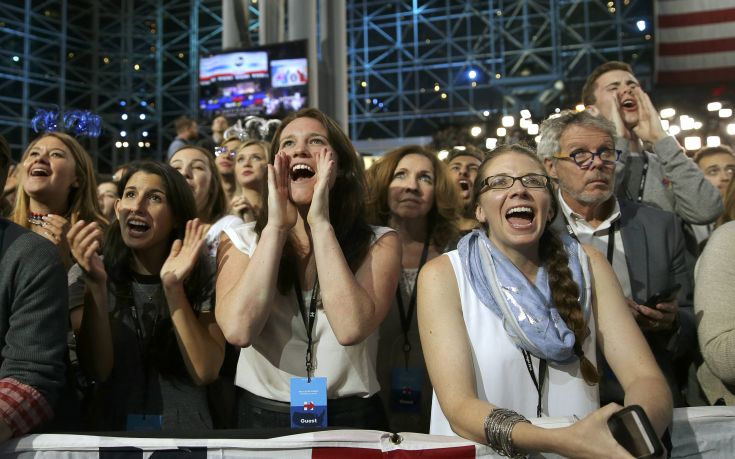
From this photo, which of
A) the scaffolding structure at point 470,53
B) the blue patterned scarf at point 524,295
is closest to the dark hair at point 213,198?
the blue patterned scarf at point 524,295

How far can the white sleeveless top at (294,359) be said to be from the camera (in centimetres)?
216

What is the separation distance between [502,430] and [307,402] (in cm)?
70

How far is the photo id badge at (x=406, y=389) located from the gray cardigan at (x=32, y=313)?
1.32 meters

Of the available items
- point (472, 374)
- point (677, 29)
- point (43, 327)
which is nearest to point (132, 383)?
point (43, 327)

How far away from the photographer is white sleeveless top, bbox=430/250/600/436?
6.11ft

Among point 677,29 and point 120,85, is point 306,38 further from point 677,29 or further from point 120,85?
point 120,85

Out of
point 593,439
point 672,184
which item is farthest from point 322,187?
point 672,184

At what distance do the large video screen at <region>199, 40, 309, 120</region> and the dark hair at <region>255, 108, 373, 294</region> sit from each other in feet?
24.3

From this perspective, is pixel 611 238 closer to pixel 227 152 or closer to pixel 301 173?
pixel 301 173

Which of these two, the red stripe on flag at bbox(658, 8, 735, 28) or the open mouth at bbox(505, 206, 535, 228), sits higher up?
the red stripe on flag at bbox(658, 8, 735, 28)

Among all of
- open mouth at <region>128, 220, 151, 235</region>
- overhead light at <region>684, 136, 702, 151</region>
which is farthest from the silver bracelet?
overhead light at <region>684, 136, 702, 151</region>

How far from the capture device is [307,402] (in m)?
2.10

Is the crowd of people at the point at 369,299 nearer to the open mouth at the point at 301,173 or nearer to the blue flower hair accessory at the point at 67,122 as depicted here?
the open mouth at the point at 301,173

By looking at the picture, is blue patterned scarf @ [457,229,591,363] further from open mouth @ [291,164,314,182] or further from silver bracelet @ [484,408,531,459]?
open mouth @ [291,164,314,182]
